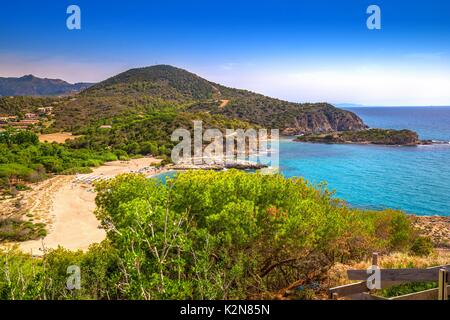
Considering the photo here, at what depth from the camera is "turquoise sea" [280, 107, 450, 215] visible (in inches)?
1602

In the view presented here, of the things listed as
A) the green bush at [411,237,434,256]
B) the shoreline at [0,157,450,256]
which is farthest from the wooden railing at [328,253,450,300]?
the shoreline at [0,157,450,256]

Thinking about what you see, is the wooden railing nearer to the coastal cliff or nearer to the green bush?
the green bush

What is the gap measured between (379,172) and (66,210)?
41.2m

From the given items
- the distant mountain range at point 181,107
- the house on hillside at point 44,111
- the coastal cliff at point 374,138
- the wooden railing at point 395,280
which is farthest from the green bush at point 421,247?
the house on hillside at point 44,111

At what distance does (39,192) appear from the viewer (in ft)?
131

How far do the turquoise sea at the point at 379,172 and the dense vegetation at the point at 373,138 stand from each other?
3.72 metres

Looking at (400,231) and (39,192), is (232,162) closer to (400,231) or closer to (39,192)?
(39,192)

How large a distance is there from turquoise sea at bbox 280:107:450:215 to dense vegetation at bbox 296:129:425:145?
372cm

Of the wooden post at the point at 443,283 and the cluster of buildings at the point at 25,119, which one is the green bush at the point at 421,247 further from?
the cluster of buildings at the point at 25,119

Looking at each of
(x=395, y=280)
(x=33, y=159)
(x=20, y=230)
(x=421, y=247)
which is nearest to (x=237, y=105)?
(x=33, y=159)

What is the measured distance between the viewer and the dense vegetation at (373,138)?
79625 millimetres

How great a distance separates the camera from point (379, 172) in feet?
178

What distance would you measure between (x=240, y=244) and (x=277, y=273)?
5.97 feet

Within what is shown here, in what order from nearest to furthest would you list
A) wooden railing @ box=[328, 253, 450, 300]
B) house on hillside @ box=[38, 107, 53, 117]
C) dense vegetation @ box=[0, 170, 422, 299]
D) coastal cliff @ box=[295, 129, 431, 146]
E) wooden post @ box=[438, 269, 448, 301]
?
wooden post @ box=[438, 269, 448, 301] < wooden railing @ box=[328, 253, 450, 300] < dense vegetation @ box=[0, 170, 422, 299] < coastal cliff @ box=[295, 129, 431, 146] < house on hillside @ box=[38, 107, 53, 117]
